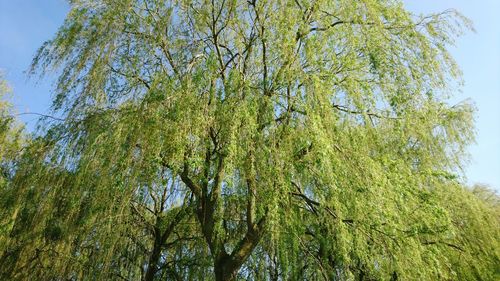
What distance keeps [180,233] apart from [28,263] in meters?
2.88

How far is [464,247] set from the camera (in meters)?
4.88

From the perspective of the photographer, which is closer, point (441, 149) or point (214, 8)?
point (214, 8)

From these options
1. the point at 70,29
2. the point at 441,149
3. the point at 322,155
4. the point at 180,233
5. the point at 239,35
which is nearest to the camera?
the point at 322,155

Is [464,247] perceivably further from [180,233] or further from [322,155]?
[180,233]

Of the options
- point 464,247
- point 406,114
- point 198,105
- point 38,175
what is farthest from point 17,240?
point 464,247

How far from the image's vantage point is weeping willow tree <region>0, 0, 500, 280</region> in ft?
11.2

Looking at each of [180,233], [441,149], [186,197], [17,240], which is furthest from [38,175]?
[441,149]

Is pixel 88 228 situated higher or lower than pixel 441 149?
lower

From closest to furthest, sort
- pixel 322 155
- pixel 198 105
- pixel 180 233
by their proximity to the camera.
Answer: pixel 322 155 < pixel 198 105 < pixel 180 233

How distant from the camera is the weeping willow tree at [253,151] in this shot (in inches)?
134

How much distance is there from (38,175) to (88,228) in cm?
87

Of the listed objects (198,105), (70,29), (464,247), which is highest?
(70,29)

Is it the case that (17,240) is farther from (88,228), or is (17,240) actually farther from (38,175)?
(88,228)

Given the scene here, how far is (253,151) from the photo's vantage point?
3.58 metres
